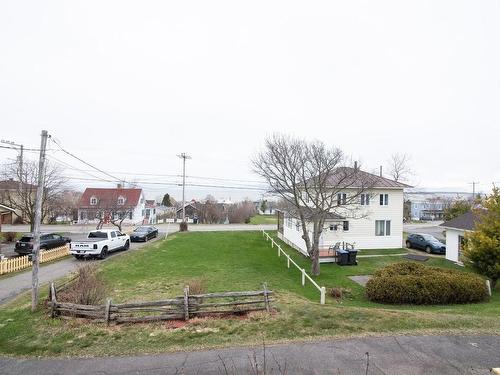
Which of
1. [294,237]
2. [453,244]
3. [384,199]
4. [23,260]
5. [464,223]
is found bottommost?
[23,260]

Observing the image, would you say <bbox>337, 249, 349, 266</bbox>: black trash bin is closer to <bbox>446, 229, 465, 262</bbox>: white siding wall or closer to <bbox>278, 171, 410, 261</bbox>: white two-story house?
<bbox>278, 171, 410, 261</bbox>: white two-story house

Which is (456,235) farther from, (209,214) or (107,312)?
(209,214)

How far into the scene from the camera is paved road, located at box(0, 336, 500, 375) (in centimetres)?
666

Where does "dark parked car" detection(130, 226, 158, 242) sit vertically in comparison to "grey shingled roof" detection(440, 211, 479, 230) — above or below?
below

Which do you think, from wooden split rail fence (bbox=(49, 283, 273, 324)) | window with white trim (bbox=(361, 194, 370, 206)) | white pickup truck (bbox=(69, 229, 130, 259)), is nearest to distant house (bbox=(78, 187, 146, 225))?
white pickup truck (bbox=(69, 229, 130, 259))

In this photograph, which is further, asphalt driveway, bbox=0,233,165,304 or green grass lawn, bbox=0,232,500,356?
asphalt driveway, bbox=0,233,165,304

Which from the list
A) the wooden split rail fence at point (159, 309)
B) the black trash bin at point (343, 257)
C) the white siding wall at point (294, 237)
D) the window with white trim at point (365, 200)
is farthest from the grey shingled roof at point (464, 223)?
the wooden split rail fence at point (159, 309)

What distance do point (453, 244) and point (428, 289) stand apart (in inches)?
505

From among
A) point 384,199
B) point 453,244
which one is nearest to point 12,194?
point 384,199

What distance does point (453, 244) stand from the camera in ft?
78.3

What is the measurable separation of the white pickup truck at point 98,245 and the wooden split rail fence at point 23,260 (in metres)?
1.33

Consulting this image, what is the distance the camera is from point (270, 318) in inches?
376

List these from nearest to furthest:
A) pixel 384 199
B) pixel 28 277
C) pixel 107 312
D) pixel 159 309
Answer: pixel 107 312 → pixel 159 309 → pixel 28 277 → pixel 384 199

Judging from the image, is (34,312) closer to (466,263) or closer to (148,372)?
(148,372)
